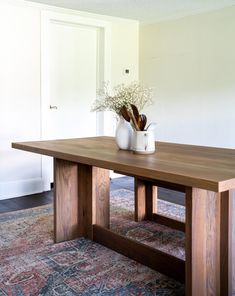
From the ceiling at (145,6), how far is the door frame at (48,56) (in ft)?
0.53

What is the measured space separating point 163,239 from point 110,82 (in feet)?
8.61

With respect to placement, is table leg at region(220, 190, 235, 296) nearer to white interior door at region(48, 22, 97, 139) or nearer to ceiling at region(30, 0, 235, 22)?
ceiling at region(30, 0, 235, 22)

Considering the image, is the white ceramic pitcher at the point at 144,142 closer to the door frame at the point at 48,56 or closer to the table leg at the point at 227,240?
the table leg at the point at 227,240

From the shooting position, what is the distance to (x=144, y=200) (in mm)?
3217

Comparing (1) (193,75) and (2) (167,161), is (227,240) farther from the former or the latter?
(1) (193,75)

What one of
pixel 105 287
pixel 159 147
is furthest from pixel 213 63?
pixel 105 287

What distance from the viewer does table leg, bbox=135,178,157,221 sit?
10.4 feet

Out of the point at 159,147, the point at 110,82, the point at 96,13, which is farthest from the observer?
the point at 110,82

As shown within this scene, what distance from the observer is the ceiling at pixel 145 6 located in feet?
12.8

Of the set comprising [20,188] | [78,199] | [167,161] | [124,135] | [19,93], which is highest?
[19,93]

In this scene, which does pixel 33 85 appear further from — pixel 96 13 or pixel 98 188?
pixel 98 188

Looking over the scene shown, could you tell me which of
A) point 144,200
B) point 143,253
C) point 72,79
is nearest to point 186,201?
point 143,253

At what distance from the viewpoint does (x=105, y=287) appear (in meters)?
2.04

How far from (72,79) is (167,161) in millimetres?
3005
